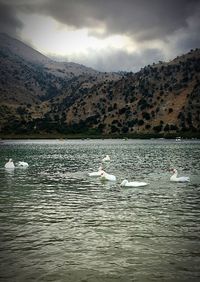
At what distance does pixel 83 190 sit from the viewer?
3491cm

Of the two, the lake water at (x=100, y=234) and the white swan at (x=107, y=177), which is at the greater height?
the white swan at (x=107, y=177)

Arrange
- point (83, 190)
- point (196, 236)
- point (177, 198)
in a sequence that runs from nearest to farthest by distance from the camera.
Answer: point (196, 236) < point (177, 198) < point (83, 190)

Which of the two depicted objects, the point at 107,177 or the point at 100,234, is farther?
the point at 107,177

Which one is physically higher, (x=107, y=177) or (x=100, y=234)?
(x=107, y=177)

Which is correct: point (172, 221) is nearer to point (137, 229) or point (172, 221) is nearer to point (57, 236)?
point (137, 229)

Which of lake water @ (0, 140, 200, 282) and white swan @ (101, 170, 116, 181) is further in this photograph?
white swan @ (101, 170, 116, 181)

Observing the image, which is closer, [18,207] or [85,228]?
[85,228]

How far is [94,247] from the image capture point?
57.6 ft

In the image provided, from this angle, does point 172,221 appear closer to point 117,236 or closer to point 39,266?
point 117,236

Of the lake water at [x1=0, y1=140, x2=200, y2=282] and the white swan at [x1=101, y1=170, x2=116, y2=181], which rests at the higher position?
the white swan at [x1=101, y1=170, x2=116, y2=181]

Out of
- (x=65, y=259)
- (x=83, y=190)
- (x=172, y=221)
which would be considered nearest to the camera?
(x=65, y=259)

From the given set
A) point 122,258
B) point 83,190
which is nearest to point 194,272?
point 122,258

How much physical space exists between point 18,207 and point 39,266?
483 inches

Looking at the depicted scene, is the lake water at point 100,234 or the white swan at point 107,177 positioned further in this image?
the white swan at point 107,177
